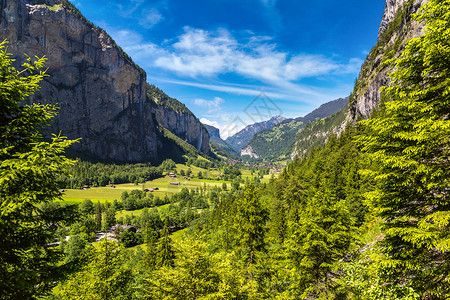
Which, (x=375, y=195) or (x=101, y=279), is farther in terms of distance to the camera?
(x=101, y=279)

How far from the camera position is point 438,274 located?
7.25 meters

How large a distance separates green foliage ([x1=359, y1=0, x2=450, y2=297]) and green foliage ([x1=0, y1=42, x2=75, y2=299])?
41.3 ft

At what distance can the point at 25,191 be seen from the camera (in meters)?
6.82

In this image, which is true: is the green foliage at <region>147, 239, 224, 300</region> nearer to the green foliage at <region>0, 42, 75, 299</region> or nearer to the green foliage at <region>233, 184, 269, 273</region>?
the green foliage at <region>0, 42, 75, 299</region>

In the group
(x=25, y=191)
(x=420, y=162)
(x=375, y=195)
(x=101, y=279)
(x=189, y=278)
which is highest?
(x=420, y=162)

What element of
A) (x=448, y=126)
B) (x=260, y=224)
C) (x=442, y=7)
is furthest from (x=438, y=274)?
(x=260, y=224)

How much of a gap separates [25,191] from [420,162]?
47.7 feet

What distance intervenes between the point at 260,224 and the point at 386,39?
131 m

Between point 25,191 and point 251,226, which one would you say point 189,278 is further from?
point 251,226

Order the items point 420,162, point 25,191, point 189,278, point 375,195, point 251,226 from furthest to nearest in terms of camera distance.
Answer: point 251,226, point 189,278, point 375,195, point 420,162, point 25,191

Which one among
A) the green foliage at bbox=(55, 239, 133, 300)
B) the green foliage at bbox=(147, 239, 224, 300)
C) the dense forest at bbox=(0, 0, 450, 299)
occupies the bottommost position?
the green foliage at bbox=(55, 239, 133, 300)

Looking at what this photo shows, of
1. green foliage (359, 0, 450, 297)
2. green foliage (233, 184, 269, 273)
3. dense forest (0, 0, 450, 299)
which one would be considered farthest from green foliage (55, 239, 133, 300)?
green foliage (359, 0, 450, 297)

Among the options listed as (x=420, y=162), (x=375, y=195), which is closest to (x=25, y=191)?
(x=375, y=195)

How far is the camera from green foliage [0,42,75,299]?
656cm
